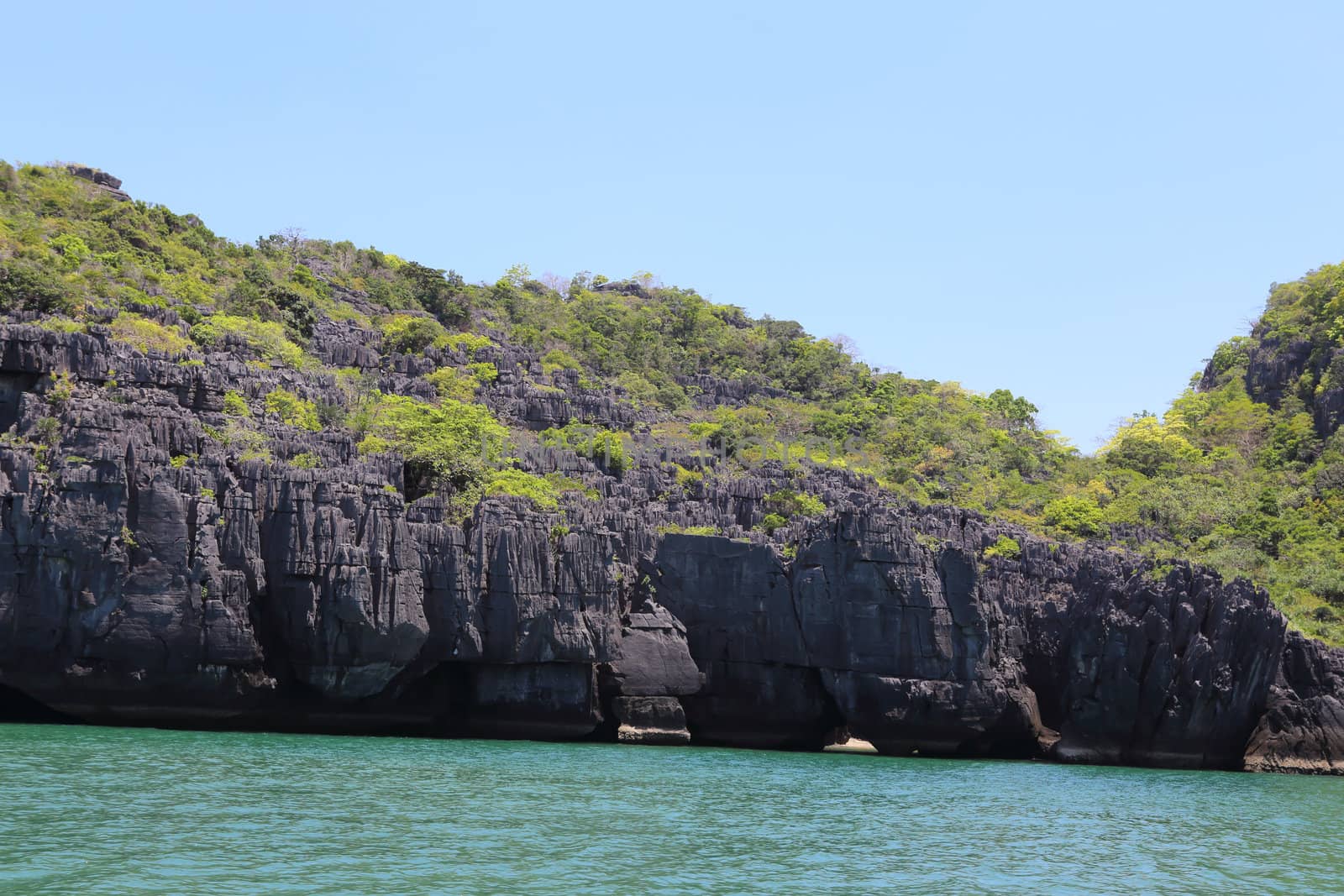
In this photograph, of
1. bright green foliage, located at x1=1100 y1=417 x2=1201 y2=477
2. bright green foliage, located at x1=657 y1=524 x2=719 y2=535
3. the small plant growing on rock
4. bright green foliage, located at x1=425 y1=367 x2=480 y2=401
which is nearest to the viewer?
the small plant growing on rock

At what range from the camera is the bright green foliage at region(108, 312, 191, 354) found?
4928 centimetres

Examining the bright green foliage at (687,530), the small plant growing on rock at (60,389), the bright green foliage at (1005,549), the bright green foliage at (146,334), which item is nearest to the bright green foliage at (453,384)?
the bright green foliage at (146,334)

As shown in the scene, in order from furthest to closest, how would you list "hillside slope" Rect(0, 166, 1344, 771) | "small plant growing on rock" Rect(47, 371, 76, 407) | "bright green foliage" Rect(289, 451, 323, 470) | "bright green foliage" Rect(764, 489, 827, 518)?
"bright green foliage" Rect(764, 489, 827, 518) < "bright green foliage" Rect(289, 451, 323, 470) < "small plant growing on rock" Rect(47, 371, 76, 407) < "hillside slope" Rect(0, 166, 1344, 771)

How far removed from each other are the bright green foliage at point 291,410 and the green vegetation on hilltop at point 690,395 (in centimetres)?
12

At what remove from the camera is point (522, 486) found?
48.9m

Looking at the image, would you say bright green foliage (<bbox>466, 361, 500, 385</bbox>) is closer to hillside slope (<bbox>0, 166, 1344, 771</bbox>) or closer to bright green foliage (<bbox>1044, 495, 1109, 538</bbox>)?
hillside slope (<bbox>0, 166, 1344, 771</bbox>)

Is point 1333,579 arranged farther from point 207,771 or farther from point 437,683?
point 207,771

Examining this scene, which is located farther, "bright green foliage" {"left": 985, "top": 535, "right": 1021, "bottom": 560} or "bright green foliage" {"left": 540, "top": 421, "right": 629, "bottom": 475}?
"bright green foliage" {"left": 540, "top": 421, "right": 629, "bottom": 475}

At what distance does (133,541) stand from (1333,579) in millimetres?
46244

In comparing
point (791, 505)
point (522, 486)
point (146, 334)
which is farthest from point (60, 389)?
point (791, 505)

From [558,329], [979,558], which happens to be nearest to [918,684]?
[979,558]

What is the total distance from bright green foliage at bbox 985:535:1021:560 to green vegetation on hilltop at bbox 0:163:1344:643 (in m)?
0.09

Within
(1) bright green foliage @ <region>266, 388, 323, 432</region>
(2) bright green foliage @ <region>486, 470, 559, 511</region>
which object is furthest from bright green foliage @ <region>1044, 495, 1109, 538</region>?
(1) bright green foliage @ <region>266, 388, 323, 432</region>

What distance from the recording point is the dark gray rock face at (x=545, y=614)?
36.8 m
